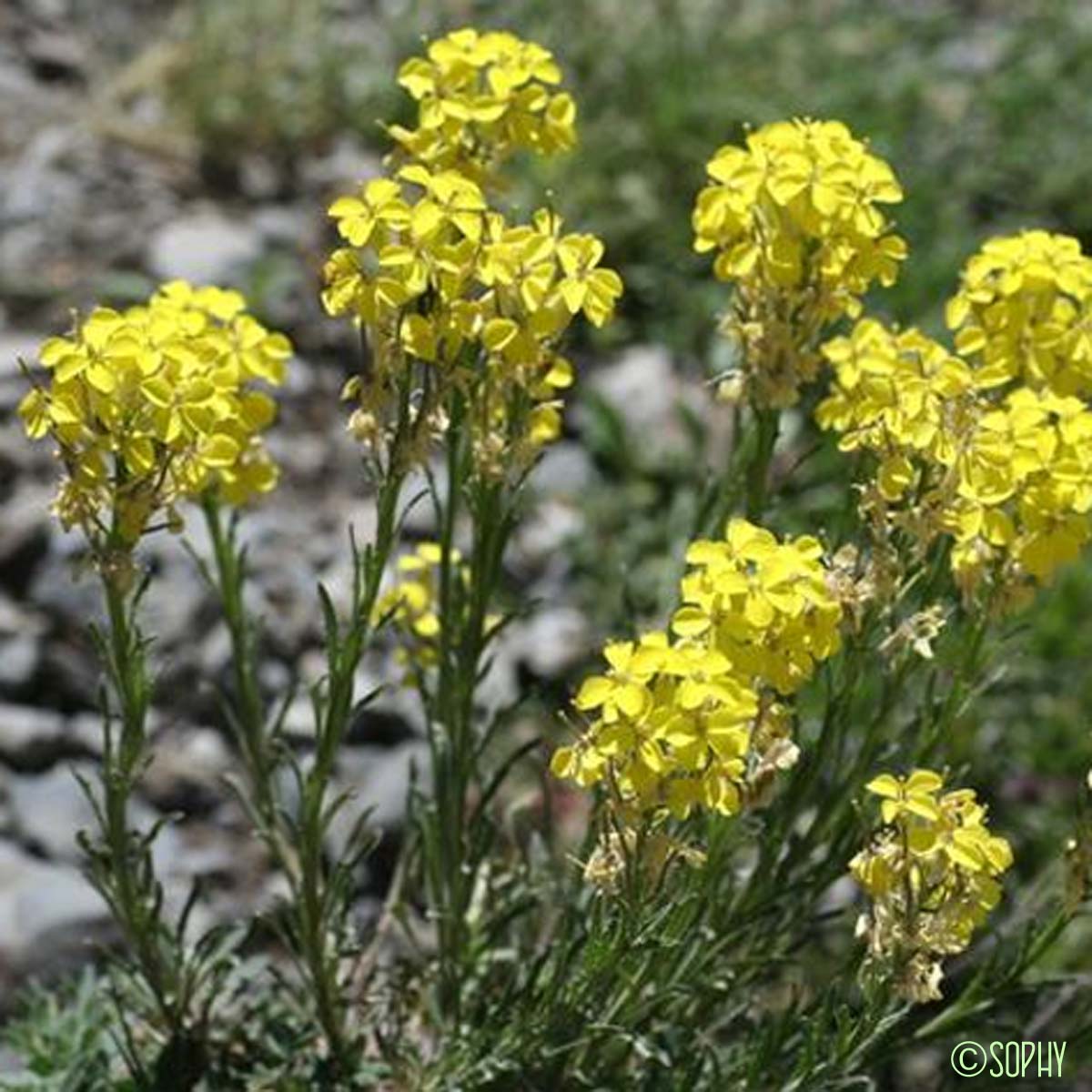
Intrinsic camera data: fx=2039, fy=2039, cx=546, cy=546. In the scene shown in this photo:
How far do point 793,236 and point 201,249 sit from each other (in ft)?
9.16

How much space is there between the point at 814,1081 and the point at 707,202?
3.07ft

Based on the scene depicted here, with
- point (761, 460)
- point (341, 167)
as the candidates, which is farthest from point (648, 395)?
point (761, 460)

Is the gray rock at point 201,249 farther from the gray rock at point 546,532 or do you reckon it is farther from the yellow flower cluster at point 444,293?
the yellow flower cluster at point 444,293

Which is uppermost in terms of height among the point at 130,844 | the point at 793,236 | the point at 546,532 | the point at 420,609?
the point at 546,532

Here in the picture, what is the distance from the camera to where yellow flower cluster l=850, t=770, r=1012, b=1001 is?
1891 mm

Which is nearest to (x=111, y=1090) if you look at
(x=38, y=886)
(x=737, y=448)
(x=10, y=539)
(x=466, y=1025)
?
(x=466, y=1025)

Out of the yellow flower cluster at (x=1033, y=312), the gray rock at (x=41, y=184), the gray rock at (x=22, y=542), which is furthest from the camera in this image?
the gray rock at (x=41, y=184)

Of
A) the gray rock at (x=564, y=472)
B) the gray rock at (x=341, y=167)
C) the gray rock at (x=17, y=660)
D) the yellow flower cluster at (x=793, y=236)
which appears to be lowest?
the yellow flower cluster at (x=793, y=236)

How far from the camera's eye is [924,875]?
1902mm

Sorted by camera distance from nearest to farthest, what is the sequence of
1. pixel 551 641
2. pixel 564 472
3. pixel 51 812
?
pixel 51 812
pixel 551 641
pixel 564 472

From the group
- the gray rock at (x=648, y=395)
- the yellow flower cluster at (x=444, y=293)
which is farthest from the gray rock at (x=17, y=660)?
the yellow flower cluster at (x=444, y=293)

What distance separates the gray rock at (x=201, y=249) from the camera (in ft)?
15.4

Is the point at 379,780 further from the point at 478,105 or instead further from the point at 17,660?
the point at 478,105

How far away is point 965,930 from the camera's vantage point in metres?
1.92
